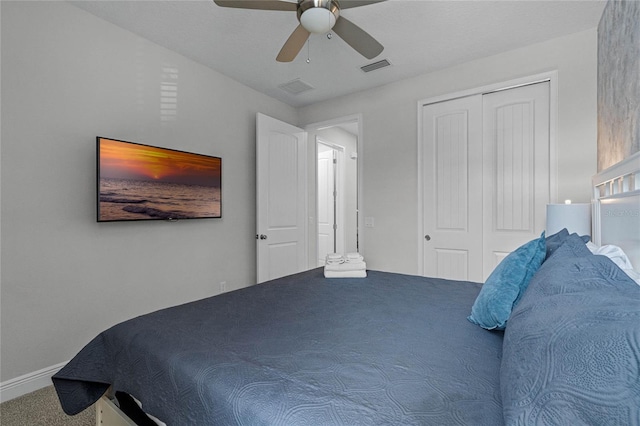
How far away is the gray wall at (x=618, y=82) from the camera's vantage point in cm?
156

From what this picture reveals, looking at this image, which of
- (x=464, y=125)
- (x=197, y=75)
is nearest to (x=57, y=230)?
(x=197, y=75)

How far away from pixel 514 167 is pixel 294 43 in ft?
7.57

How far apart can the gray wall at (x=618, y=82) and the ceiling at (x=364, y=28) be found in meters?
0.40

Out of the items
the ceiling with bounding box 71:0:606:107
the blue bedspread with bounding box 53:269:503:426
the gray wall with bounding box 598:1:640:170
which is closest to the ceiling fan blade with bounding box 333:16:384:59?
the ceiling with bounding box 71:0:606:107

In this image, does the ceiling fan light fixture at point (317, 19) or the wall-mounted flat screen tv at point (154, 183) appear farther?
the wall-mounted flat screen tv at point (154, 183)

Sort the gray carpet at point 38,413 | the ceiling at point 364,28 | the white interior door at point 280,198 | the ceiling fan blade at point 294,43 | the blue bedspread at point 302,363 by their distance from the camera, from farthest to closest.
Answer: the white interior door at point 280,198 < the ceiling at point 364,28 < the ceiling fan blade at point 294,43 < the gray carpet at point 38,413 < the blue bedspread at point 302,363

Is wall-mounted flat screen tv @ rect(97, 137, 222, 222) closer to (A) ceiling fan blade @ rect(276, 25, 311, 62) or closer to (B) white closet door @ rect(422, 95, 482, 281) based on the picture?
(A) ceiling fan blade @ rect(276, 25, 311, 62)

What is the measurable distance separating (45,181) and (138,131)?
789 millimetres

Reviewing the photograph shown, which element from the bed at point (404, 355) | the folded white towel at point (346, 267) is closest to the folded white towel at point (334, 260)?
the folded white towel at point (346, 267)

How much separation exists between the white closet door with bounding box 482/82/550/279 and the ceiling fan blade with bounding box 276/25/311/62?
201cm

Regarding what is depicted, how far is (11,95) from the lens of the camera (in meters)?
1.99

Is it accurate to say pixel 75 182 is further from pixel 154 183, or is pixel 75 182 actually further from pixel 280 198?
pixel 280 198

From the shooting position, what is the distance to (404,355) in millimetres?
1027

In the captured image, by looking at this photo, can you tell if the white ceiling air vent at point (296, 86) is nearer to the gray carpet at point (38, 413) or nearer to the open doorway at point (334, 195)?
the open doorway at point (334, 195)
